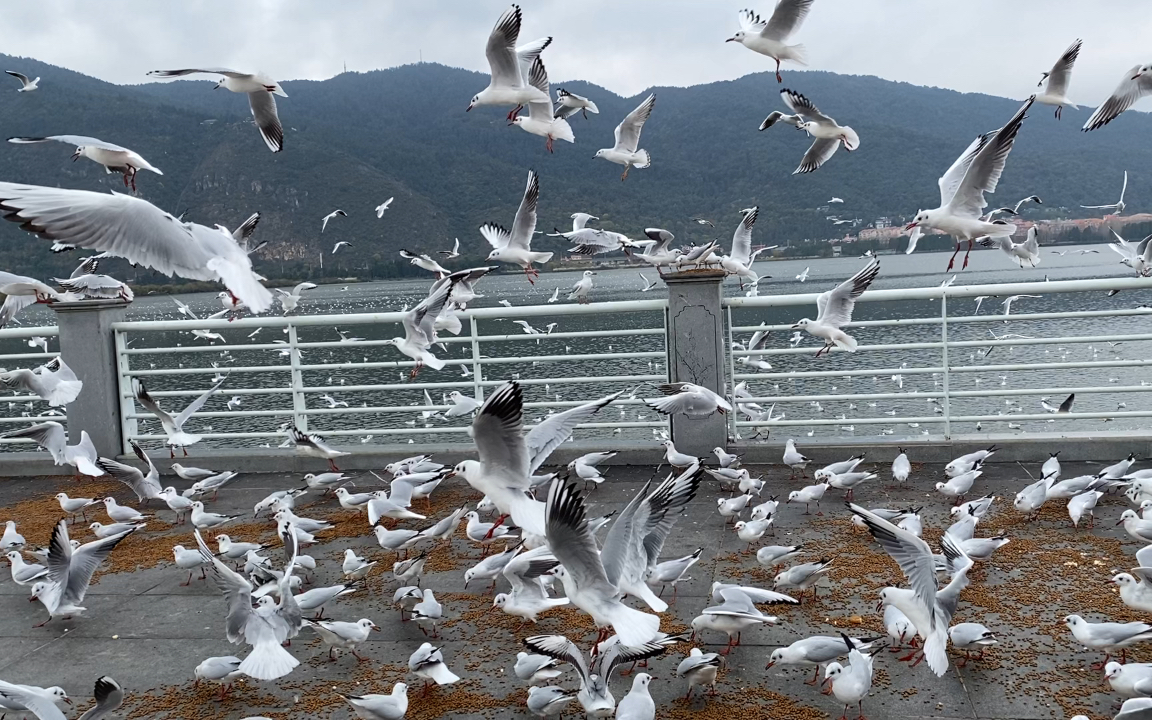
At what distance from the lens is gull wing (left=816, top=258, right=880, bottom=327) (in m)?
7.34

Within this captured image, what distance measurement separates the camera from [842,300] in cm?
746

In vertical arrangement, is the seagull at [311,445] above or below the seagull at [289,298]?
below

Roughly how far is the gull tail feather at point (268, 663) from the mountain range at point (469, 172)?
21.1 meters

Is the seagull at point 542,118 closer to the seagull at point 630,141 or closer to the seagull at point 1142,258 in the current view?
the seagull at point 630,141

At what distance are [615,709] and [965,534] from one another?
272 cm

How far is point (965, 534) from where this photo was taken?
5.09 m

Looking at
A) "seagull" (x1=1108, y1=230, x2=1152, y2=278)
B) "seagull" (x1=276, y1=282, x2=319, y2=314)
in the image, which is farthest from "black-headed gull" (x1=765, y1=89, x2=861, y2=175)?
"seagull" (x1=276, y1=282, x2=319, y2=314)

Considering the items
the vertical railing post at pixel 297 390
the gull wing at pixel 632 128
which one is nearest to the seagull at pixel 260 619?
the vertical railing post at pixel 297 390

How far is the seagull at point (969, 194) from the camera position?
22.3 feet

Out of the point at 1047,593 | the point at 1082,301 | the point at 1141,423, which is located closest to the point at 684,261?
the point at 1047,593

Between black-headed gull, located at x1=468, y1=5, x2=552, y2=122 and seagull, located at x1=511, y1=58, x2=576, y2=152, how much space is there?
133 mm

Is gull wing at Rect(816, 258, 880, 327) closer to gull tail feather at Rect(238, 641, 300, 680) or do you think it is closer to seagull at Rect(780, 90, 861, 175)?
seagull at Rect(780, 90, 861, 175)

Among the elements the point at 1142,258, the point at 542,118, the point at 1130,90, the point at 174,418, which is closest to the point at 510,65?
the point at 542,118

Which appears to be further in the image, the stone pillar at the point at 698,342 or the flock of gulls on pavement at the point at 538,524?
the stone pillar at the point at 698,342
